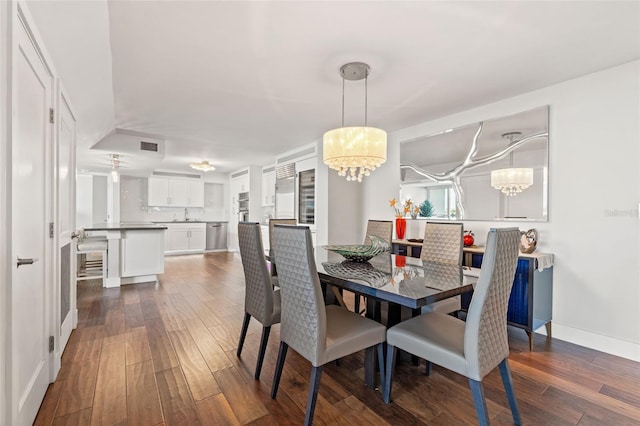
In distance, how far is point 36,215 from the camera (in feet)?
5.32

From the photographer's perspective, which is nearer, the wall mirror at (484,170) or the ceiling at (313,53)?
the ceiling at (313,53)

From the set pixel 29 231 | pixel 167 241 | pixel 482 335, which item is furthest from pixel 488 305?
pixel 167 241

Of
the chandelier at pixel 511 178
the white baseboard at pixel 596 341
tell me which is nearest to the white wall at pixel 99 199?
the chandelier at pixel 511 178

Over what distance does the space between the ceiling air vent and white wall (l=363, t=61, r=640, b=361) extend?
5.08 m

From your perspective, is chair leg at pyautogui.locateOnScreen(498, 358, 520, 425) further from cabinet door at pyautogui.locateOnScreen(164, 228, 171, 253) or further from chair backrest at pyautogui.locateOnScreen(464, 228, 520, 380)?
cabinet door at pyautogui.locateOnScreen(164, 228, 171, 253)

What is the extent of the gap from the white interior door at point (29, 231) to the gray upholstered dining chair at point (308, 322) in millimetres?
1162

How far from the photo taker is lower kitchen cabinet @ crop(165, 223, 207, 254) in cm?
779

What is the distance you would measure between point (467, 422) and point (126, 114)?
4.38 m

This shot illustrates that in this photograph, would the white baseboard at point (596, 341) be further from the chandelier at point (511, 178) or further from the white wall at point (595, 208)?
the chandelier at point (511, 178)

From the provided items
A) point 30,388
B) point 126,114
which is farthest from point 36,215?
point 126,114

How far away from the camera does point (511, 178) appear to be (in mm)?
3037

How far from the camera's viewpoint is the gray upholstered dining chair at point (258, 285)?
2.03 meters

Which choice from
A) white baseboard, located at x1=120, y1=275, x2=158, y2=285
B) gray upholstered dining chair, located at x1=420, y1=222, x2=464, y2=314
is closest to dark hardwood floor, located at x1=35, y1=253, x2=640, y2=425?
gray upholstered dining chair, located at x1=420, y1=222, x2=464, y2=314

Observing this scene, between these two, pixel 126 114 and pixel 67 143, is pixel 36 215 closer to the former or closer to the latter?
pixel 67 143
